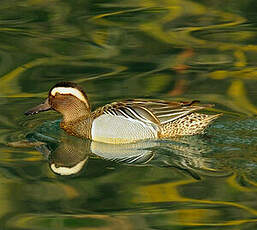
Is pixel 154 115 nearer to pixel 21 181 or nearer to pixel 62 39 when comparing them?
pixel 21 181

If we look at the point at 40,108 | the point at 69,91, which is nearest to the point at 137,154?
the point at 69,91

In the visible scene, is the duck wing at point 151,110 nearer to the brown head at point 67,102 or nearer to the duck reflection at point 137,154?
the duck reflection at point 137,154

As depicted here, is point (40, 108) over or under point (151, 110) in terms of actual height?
over

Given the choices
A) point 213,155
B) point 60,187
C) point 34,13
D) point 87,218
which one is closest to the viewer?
point 87,218

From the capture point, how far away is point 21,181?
8203 millimetres

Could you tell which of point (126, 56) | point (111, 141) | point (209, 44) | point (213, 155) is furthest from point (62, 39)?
point (213, 155)

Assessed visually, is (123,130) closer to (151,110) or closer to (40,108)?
(151,110)

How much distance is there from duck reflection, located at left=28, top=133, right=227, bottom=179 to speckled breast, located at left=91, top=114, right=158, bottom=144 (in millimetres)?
75

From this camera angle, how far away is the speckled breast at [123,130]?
9594 millimetres

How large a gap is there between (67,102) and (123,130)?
758 mm

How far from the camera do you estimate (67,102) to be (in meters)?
9.92

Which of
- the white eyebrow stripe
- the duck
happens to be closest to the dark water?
the duck

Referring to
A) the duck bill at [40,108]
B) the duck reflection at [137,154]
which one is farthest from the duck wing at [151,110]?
the duck bill at [40,108]

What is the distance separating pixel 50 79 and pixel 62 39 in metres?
1.70
